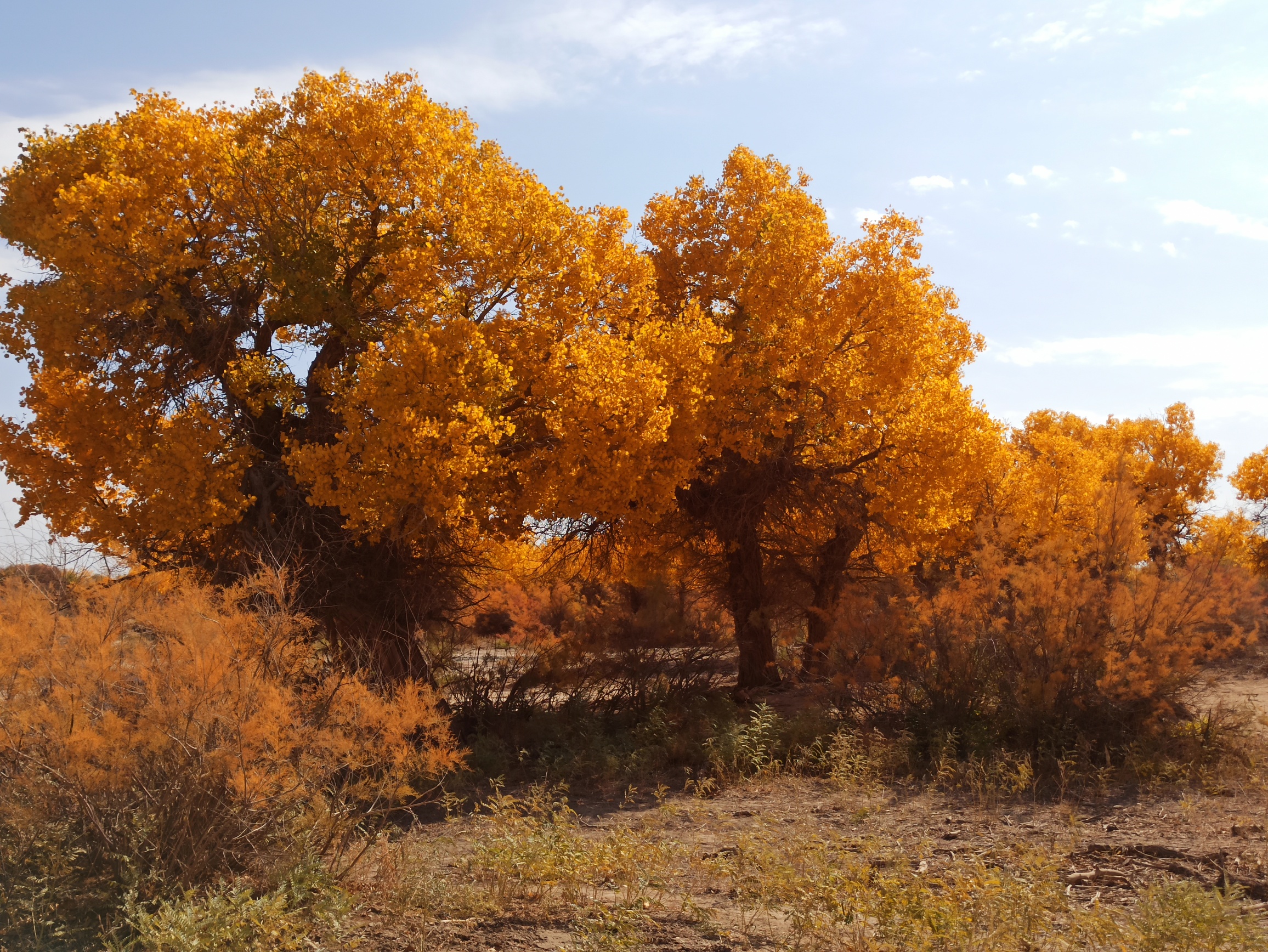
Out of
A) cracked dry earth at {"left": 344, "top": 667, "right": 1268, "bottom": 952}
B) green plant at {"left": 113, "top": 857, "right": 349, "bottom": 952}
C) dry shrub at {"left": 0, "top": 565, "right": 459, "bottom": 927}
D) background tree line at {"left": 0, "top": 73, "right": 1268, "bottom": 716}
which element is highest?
background tree line at {"left": 0, "top": 73, "right": 1268, "bottom": 716}

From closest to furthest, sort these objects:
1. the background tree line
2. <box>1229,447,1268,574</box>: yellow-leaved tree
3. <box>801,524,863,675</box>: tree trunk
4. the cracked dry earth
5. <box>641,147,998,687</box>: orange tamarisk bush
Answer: the cracked dry earth
the background tree line
<box>641,147,998,687</box>: orange tamarisk bush
<box>801,524,863,675</box>: tree trunk
<box>1229,447,1268,574</box>: yellow-leaved tree

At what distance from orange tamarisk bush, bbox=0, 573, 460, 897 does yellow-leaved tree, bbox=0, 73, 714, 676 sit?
4.50m

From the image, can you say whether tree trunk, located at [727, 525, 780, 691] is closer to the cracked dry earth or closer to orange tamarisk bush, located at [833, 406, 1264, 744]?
orange tamarisk bush, located at [833, 406, 1264, 744]

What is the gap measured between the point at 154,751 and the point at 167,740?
162mm

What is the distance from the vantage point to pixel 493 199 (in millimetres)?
12195

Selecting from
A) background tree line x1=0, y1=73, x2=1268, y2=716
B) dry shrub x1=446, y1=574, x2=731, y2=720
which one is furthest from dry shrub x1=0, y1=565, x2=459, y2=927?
dry shrub x1=446, y1=574, x2=731, y2=720

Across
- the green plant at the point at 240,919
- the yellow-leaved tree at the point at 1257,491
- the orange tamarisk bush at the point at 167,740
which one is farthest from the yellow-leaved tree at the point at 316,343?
the yellow-leaved tree at the point at 1257,491

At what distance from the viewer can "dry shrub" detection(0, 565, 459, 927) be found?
5.46 m

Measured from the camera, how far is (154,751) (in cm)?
555

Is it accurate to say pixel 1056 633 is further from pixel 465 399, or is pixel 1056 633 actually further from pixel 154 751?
pixel 154 751

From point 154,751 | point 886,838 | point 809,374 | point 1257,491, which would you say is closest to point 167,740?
point 154,751

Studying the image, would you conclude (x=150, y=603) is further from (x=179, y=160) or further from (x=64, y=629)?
(x=179, y=160)

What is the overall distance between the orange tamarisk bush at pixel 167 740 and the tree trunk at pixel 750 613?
10.1 m

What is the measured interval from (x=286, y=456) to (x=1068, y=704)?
30.8ft
